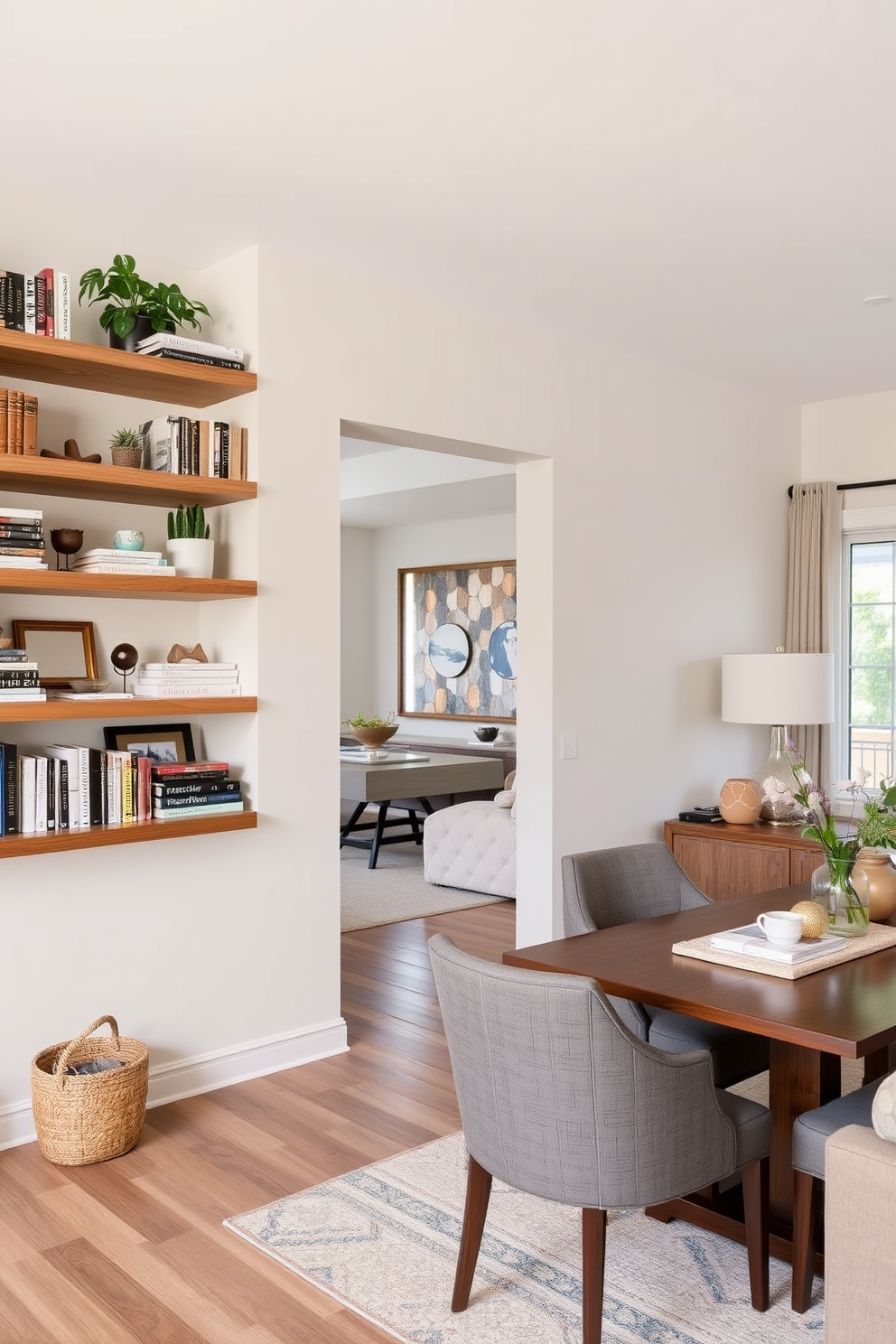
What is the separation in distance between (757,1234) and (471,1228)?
60 centimetres

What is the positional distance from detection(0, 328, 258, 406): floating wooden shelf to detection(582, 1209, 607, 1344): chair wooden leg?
8.44ft

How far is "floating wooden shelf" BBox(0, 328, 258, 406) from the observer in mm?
3160

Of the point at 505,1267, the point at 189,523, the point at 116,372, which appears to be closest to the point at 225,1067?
the point at 505,1267

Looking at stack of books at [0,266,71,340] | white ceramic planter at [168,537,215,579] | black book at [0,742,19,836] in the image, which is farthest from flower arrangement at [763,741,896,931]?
stack of books at [0,266,71,340]

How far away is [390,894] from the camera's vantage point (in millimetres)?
6488

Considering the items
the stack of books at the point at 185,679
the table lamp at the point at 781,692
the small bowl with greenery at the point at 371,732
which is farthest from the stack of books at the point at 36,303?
the small bowl with greenery at the point at 371,732

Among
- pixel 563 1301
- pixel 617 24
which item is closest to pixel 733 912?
pixel 563 1301

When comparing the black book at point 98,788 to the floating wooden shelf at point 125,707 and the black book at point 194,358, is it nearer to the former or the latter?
the floating wooden shelf at point 125,707

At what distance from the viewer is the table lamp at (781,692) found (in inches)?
200

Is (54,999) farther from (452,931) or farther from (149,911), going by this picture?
(452,931)

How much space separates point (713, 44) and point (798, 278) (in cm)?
164

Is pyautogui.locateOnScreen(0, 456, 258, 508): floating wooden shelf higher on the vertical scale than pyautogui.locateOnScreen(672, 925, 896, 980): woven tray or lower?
higher

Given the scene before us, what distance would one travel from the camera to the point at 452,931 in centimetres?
562

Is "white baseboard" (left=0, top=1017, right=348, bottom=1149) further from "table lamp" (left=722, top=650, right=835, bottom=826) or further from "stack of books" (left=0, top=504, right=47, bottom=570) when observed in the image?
"table lamp" (left=722, top=650, right=835, bottom=826)
